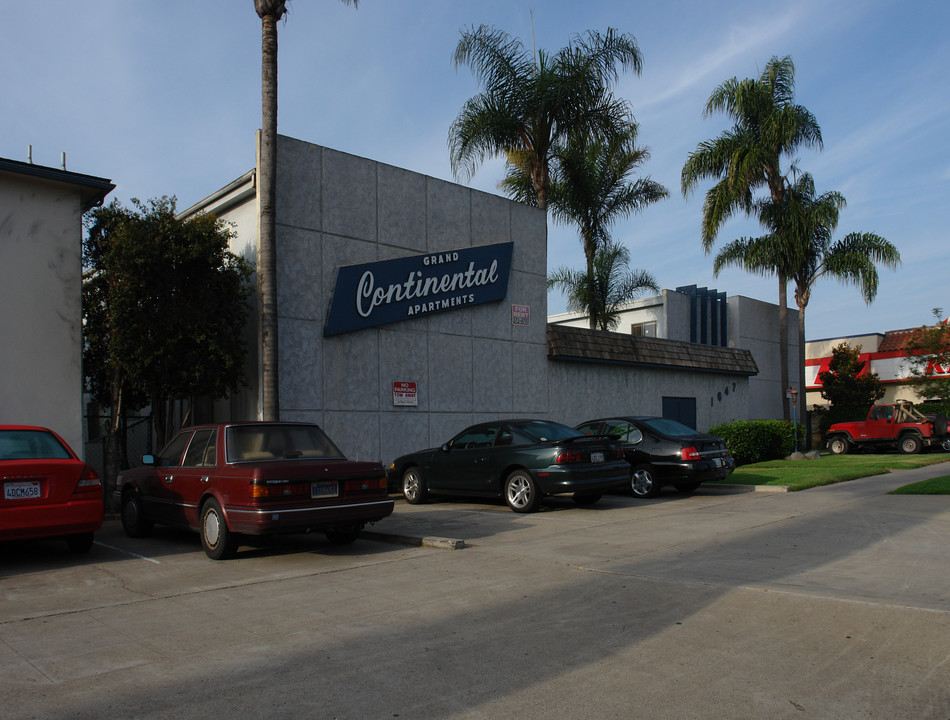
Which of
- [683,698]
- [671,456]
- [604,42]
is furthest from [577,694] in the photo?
[604,42]

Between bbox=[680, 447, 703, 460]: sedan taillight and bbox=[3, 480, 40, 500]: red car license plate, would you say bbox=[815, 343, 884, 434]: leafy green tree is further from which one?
bbox=[3, 480, 40, 500]: red car license plate

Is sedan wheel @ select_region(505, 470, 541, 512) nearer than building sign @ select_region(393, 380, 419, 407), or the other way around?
sedan wheel @ select_region(505, 470, 541, 512)

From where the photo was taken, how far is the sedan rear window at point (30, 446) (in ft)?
28.0

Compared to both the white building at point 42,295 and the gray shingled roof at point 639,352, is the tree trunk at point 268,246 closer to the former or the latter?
the white building at point 42,295

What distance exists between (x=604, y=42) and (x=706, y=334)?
14.0 meters

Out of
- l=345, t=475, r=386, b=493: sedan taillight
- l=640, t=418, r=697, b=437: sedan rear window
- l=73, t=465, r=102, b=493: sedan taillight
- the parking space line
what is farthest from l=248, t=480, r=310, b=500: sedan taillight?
l=640, t=418, r=697, b=437: sedan rear window

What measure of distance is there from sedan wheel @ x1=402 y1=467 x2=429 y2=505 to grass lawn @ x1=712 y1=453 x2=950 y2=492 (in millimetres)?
6437

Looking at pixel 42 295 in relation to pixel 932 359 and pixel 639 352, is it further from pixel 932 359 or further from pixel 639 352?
pixel 932 359

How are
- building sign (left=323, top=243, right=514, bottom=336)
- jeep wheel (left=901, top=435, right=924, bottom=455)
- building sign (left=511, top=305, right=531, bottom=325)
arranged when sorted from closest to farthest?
building sign (left=323, top=243, right=514, bottom=336), building sign (left=511, top=305, right=531, bottom=325), jeep wheel (left=901, top=435, right=924, bottom=455)

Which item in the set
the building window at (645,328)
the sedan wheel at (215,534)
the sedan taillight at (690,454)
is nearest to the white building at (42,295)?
the sedan wheel at (215,534)

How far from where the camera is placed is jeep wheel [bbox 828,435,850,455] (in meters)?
28.9

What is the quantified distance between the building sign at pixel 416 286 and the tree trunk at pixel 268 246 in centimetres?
186

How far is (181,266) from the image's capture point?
527 inches

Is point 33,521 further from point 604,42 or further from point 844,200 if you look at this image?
point 844,200
